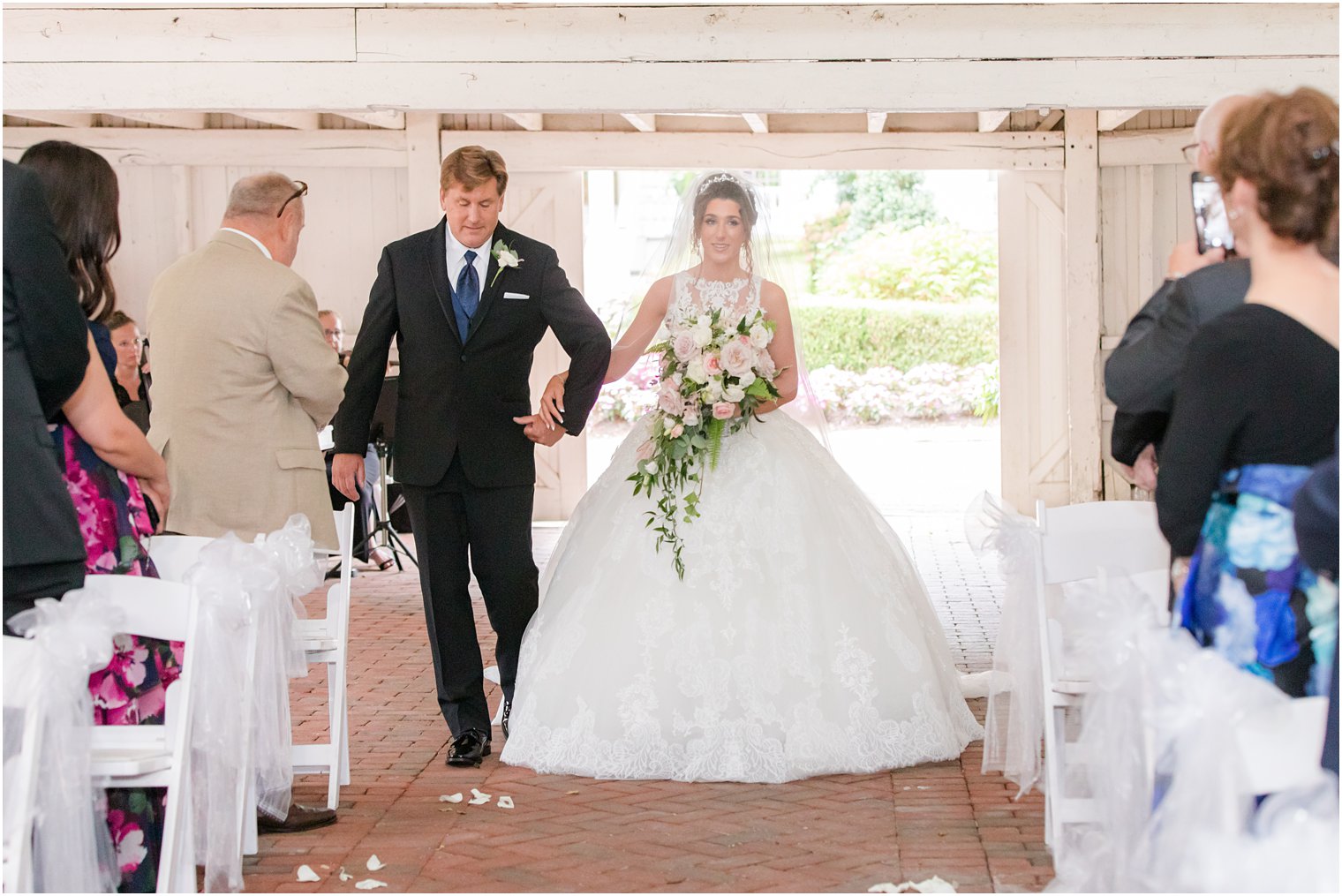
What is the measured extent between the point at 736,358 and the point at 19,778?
9.30ft

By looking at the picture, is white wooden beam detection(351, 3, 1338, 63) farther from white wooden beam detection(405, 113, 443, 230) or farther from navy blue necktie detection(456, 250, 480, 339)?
white wooden beam detection(405, 113, 443, 230)

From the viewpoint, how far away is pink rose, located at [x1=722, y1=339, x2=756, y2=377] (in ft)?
16.3

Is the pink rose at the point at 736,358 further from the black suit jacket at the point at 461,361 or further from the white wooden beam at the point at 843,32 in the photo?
the white wooden beam at the point at 843,32

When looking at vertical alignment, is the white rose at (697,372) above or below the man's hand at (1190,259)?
below

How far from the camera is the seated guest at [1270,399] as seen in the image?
8.04ft

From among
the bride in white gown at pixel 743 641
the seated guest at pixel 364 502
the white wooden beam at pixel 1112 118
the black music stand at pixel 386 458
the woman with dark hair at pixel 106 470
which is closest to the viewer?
the woman with dark hair at pixel 106 470

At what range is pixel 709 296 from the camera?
5359 mm

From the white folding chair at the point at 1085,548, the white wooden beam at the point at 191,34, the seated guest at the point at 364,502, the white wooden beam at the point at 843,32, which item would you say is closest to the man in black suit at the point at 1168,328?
the white folding chair at the point at 1085,548

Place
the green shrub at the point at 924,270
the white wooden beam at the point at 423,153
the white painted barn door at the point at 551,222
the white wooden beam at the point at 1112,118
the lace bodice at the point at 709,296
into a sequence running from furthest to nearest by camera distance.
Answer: the green shrub at the point at 924,270, the white painted barn door at the point at 551,222, the white wooden beam at the point at 423,153, the white wooden beam at the point at 1112,118, the lace bodice at the point at 709,296

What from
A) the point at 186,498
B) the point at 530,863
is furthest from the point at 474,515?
the point at 530,863

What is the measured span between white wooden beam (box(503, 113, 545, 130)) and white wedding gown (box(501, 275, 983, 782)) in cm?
606

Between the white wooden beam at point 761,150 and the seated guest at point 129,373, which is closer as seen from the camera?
the seated guest at point 129,373

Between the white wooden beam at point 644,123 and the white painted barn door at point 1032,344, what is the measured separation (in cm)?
278

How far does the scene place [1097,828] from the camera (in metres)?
3.24
